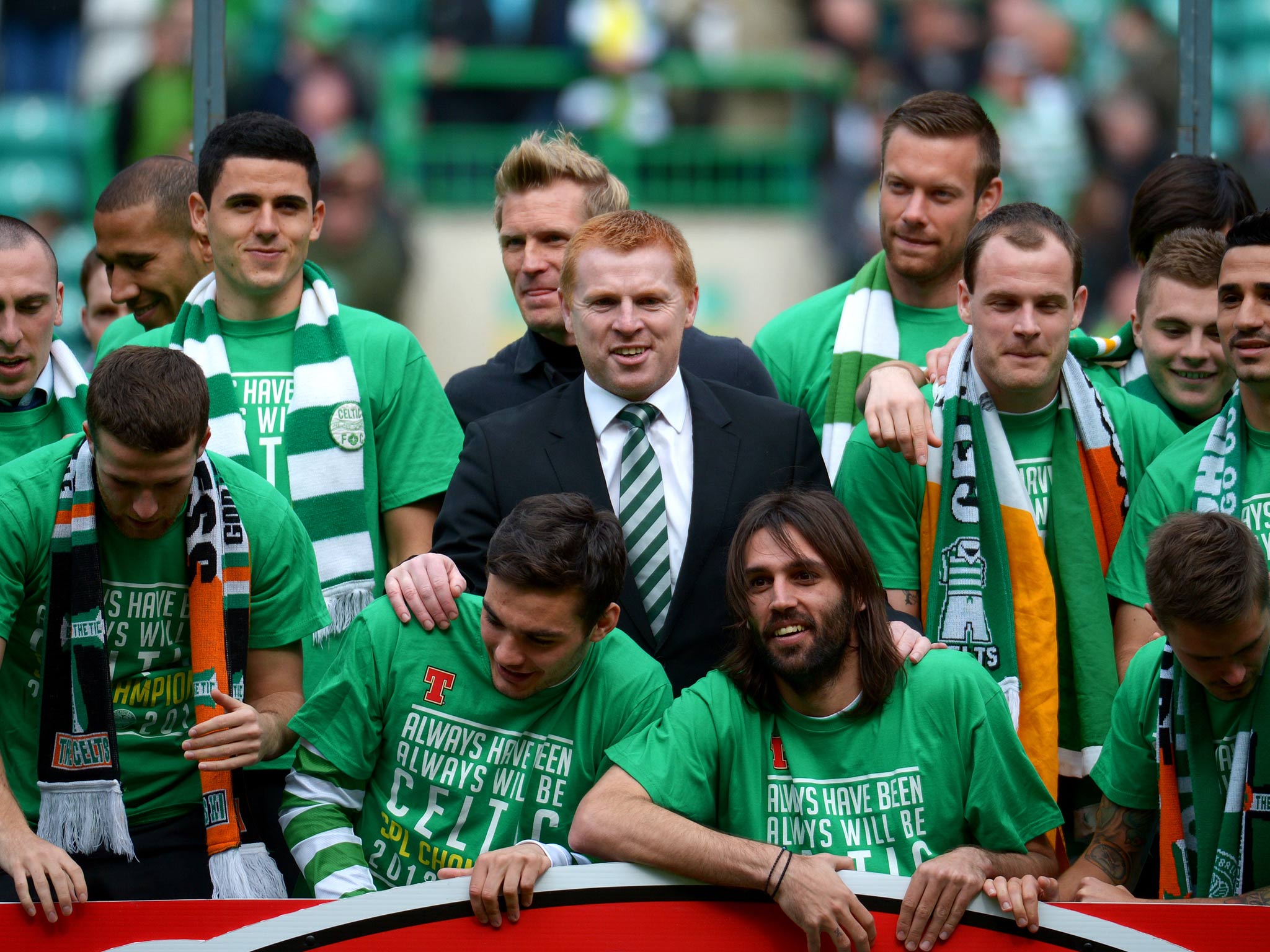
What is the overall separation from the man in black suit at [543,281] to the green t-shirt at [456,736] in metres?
1.10

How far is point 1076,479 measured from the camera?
4.11 m

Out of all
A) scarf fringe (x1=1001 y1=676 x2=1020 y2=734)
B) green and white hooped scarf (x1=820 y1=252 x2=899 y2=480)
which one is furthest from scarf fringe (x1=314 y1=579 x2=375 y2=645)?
scarf fringe (x1=1001 y1=676 x2=1020 y2=734)

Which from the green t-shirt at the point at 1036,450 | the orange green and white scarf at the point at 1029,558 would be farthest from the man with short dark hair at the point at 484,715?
the green t-shirt at the point at 1036,450

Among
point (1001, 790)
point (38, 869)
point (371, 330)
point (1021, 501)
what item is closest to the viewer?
point (38, 869)

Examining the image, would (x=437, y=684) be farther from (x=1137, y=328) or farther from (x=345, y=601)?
(x=1137, y=328)

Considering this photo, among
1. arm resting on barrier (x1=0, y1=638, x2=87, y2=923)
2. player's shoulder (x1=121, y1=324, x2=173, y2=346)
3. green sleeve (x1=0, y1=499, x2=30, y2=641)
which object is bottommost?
arm resting on barrier (x1=0, y1=638, x2=87, y2=923)

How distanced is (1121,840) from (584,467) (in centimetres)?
144

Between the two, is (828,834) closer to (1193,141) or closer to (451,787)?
(451,787)

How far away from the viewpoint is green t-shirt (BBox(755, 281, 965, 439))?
4672 mm

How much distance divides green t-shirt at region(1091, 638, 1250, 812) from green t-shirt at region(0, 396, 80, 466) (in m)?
2.61

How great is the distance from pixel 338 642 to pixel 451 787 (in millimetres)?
758

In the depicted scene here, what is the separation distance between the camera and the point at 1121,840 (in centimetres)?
364

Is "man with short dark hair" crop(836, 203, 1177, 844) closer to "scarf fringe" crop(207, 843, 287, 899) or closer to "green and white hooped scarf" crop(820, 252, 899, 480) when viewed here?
"green and white hooped scarf" crop(820, 252, 899, 480)

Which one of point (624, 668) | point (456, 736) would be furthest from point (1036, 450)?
point (456, 736)
